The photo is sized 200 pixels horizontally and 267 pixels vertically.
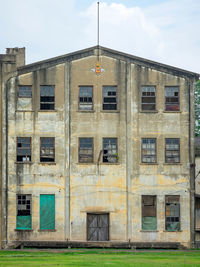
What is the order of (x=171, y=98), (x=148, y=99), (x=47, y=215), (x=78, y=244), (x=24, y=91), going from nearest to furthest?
(x=78, y=244) → (x=47, y=215) → (x=24, y=91) → (x=148, y=99) → (x=171, y=98)

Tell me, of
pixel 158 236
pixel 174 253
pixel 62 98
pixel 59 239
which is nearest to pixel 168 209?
pixel 158 236

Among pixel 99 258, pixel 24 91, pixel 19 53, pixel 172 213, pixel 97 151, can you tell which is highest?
pixel 19 53

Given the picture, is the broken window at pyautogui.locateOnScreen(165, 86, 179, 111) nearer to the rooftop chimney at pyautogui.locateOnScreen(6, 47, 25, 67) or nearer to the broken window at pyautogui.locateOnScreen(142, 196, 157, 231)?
the broken window at pyautogui.locateOnScreen(142, 196, 157, 231)

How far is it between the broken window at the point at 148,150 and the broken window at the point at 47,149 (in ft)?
21.0

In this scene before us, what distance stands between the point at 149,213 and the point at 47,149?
843 cm

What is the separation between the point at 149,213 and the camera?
39.3m

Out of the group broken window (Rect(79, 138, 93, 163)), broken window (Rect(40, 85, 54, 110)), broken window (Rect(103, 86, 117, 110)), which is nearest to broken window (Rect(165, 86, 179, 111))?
broken window (Rect(103, 86, 117, 110))

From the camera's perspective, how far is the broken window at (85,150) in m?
39.5

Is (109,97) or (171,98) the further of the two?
(171,98)

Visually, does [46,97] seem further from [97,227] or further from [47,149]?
[97,227]

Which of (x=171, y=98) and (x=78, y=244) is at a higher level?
(x=171, y=98)

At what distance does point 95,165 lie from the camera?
39.4 m

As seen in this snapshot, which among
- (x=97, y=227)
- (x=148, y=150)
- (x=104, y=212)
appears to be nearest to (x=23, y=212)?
(x=97, y=227)

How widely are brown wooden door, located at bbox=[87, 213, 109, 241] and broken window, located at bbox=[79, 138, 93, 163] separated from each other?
384 cm
